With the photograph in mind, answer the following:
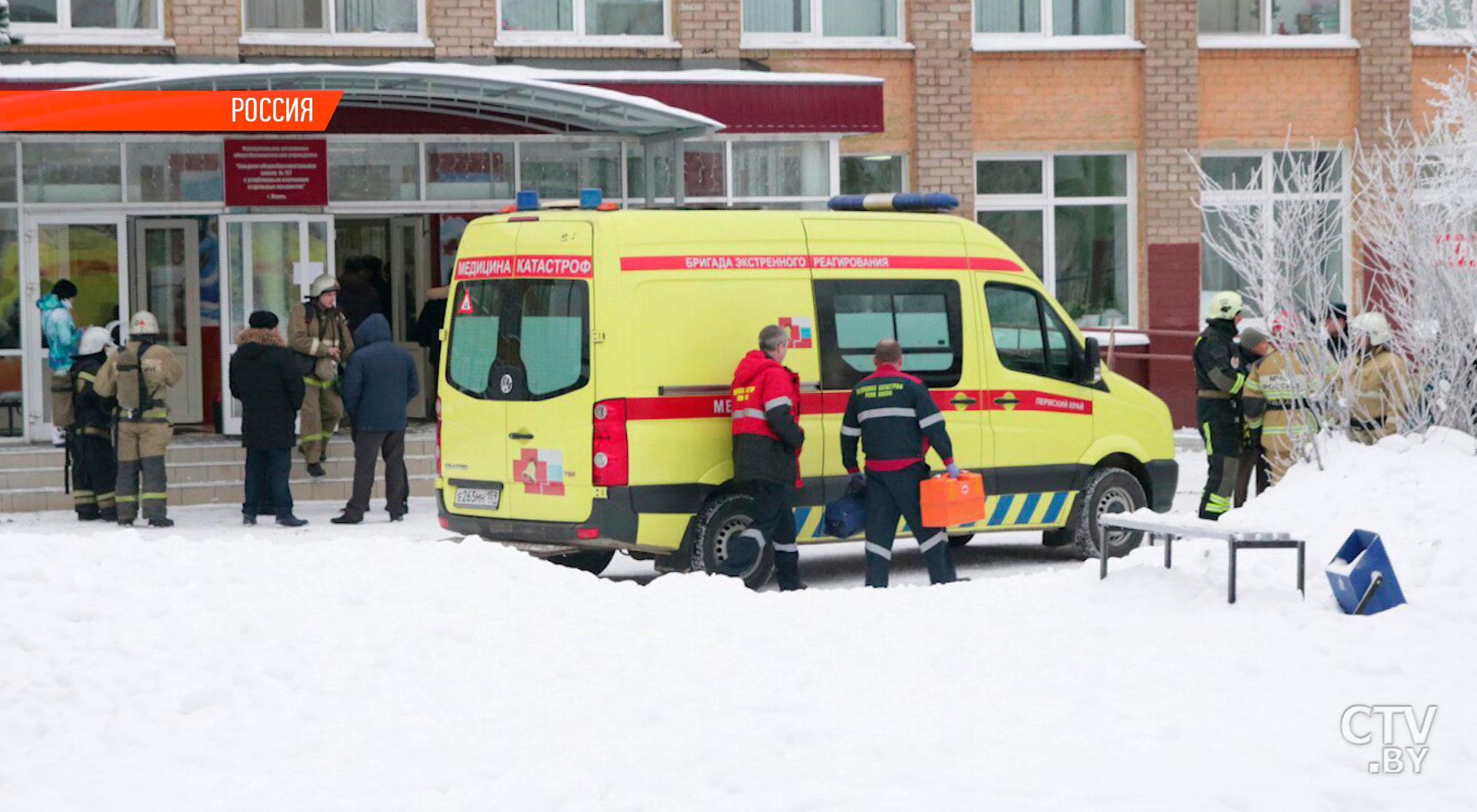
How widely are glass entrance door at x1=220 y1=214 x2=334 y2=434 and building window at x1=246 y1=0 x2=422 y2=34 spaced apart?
240cm

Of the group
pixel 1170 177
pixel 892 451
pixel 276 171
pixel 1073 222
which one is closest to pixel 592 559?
pixel 892 451

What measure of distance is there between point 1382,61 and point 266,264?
13.0m

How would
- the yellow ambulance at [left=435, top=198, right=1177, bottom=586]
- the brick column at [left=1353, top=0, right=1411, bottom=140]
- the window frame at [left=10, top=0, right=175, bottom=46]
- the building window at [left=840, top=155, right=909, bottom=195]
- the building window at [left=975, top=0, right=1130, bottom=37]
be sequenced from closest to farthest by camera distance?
the yellow ambulance at [left=435, top=198, right=1177, bottom=586], the window frame at [left=10, top=0, right=175, bottom=46], the building window at [left=840, top=155, right=909, bottom=195], the building window at [left=975, top=0, right=1130, bottom=37], the brick column at [left=1353, top=0, right=1411, bottom=140]

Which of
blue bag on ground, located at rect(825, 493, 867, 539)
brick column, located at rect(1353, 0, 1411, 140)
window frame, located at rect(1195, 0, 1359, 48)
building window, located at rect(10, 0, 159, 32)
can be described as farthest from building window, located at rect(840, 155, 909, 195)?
Answer: blue bag on ground, located at rect(825, 493, 867, 539)

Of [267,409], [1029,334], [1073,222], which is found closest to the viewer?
[1029,334]

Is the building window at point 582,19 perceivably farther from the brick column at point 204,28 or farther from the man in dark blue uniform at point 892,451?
the man in dark blue uniform at point 892,451

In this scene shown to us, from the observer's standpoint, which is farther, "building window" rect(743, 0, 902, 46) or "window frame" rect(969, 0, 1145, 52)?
"window frame" rect(969, 0, 1145, 52)

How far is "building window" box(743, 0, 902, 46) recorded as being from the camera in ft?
71.1

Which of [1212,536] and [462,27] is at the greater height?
[462,27]

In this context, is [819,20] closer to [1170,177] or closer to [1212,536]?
[1170,177]

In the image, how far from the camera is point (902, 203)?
517 inches

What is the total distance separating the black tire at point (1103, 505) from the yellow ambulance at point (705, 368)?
0.02 metres

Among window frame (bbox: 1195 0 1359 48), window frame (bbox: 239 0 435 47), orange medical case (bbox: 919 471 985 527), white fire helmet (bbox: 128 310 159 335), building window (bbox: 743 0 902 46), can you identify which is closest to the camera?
orange medical case (bbox: 919 471 985 527)

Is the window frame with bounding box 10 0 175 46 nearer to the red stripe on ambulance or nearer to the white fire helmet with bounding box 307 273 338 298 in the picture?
the white fire helmet with bounding box 307 273 338 298
